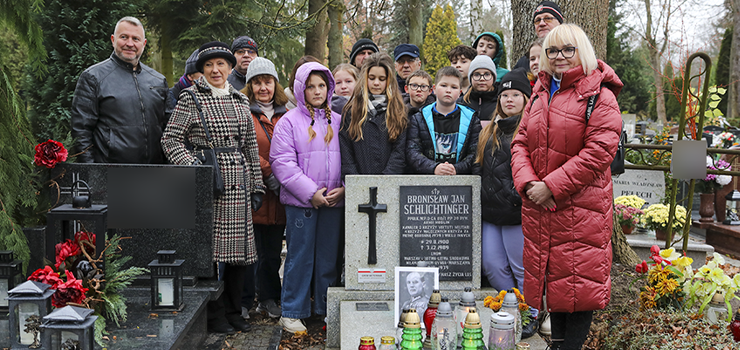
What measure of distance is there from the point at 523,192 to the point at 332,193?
163 cm

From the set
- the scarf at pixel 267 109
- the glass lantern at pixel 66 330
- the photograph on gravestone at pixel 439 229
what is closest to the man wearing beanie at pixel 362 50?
the scarf at pixel 267 109

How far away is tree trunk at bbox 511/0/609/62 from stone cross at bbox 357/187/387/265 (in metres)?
2.67

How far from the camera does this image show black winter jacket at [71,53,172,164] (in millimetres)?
4305

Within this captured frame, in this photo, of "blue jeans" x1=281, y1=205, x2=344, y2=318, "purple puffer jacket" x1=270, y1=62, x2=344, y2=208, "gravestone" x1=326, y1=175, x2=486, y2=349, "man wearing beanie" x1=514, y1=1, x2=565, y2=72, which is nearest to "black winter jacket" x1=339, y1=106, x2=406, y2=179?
"purple puffer jacket" x1=270, y1=62, x2=344, y2=208

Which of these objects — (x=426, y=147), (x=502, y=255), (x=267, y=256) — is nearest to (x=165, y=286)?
(x=267, y=256)

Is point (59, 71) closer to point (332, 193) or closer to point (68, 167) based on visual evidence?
point (68, 167)

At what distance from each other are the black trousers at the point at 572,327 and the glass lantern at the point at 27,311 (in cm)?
301

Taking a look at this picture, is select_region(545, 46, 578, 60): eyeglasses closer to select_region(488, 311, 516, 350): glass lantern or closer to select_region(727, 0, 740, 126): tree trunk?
select_region(488, 311, 516, 350): glass lantern

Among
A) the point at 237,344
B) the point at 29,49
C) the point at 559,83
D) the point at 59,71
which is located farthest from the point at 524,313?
the point at 59,71

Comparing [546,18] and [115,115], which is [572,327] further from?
[115,115]

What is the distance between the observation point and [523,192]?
11.6ft

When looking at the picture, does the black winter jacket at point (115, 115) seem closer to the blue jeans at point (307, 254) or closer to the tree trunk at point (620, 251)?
the blue jeans at point (307, 254)

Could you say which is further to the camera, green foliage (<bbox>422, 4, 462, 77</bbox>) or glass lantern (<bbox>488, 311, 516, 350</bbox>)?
green foliage (<bbox>422, 4, 462, 77</bbox>)

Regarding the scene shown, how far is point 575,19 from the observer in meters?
5.67
